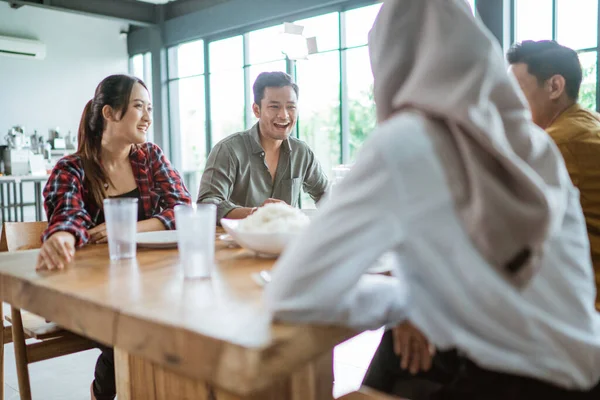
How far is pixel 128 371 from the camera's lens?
1310mm

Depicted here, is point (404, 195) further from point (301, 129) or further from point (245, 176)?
point (301, 129)

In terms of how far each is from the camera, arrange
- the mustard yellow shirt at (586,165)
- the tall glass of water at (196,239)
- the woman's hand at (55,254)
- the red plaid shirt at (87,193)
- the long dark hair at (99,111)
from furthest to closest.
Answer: the long dark hair at (99,111) → the mustard yellow shirt at (586,165) → the red plaid shirt at (87,193) → the woman's hand at (55,254) → the tall glass of water at (196,239)

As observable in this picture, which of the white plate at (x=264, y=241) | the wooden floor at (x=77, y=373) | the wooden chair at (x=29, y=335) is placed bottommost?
the wooden floor at (x=77, y=373)

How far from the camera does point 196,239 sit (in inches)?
43.5

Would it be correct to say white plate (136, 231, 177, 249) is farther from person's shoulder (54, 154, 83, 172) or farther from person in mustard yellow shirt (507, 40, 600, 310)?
person in mustard yellow shirt (507, 40, 600, 310)

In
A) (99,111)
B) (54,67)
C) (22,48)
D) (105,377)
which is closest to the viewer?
(105,377)

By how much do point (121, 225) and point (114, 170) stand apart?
807 mm

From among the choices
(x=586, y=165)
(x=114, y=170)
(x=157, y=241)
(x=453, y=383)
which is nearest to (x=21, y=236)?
(x=114, y=170)

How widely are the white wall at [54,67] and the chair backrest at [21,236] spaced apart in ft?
24.3

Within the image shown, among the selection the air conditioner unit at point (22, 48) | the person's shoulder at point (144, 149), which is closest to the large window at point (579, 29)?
the person's shoulder at point (144, 149)

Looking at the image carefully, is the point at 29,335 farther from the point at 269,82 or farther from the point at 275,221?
the point at 269,82

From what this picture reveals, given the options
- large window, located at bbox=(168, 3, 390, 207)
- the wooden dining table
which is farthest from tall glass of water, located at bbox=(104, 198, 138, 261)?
large window, located at bbox=(168, 3, 390, 207)

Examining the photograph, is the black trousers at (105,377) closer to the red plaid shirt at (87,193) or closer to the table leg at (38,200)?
the red plaid shirt at (87,193)

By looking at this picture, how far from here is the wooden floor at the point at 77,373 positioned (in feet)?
7.97
